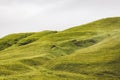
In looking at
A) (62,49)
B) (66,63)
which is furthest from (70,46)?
(66,63)

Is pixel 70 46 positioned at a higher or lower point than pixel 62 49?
higher

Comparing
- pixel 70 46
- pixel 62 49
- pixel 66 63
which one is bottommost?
pixel 66 63

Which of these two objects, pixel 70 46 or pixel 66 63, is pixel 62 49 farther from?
pixel 66 63

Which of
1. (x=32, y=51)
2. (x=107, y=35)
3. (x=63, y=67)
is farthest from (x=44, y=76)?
(x=107, y=35)

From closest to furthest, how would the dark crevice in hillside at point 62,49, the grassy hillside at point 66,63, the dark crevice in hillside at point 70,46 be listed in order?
the grassy hillside at point 66,63 < the dark crevice in hillside at point 62,49 < the dark crevice in hillside at point 70,46

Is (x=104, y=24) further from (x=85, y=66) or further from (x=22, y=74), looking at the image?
(x=22, y=74)

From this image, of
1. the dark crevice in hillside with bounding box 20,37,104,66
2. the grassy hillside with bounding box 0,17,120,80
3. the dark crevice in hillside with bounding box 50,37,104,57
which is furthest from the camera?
the dark crevice in hillside with bounding box 50,37,104,57

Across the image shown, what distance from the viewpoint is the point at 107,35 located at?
11494 cm

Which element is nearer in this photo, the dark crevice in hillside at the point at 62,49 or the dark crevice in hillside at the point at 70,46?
the dark crevice in hillside at the point at 62,49

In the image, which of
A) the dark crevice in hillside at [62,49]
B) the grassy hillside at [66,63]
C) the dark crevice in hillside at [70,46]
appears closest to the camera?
the grassy hillside at [66,63]

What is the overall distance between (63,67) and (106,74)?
1083 centimetres

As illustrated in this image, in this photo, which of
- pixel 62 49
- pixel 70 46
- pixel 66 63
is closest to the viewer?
pixel 66 63

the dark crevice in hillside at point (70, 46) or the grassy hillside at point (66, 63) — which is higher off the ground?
the dark crevice in hillside at point (70, 46)

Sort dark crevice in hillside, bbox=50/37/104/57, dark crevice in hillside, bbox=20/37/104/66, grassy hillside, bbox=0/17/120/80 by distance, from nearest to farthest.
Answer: grassy hillside, bbox=0/17/120/80 < dark crevice in hillside, bbox=20/37/104/66 < dark crevice in hillside, bbox=50/37/104/57
